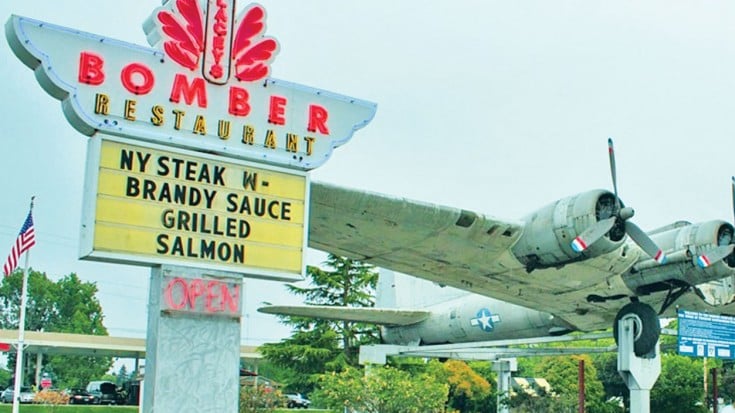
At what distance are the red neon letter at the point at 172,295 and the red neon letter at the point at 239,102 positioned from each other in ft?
6.66

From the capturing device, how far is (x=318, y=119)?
1048cm

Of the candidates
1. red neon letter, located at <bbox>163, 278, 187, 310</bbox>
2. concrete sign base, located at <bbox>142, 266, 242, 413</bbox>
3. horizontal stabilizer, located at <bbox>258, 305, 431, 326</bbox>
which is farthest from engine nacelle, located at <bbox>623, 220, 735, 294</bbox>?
red neon letter, located at <bbox>163, 278, 187, 310</bbox>

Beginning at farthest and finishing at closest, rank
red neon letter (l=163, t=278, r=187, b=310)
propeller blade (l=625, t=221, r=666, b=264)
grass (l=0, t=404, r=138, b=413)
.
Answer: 1. grass (l=0, t=404, r=138, b=413)
2. propeller blade (l=625, t=221, r=666, b=264)
3. red neon letter (l=163, t=278, r=187, b=310)

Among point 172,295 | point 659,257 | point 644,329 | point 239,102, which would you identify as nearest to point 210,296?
point 172,295

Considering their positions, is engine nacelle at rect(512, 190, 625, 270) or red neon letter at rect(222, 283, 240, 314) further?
engine nacelle at rect(512, 190, 625, 270)

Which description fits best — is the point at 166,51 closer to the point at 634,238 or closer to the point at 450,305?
the point at 634,238

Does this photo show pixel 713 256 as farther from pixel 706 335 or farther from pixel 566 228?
pixel 706 335

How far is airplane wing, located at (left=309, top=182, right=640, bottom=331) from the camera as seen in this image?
17188 millimetres

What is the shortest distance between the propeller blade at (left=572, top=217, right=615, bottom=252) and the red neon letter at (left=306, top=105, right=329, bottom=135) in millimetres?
8980

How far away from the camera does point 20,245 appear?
26.0 m

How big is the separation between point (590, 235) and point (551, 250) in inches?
41.8

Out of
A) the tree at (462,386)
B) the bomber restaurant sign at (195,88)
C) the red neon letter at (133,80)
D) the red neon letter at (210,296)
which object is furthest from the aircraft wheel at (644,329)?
the tree at (462,386)

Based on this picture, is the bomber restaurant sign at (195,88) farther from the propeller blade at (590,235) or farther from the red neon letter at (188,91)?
the propeller blade at (590,235)

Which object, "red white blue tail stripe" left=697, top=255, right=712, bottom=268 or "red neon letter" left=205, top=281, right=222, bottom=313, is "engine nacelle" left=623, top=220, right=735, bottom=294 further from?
"red neon letter" left=205, top=281, right=222, bottom=313
